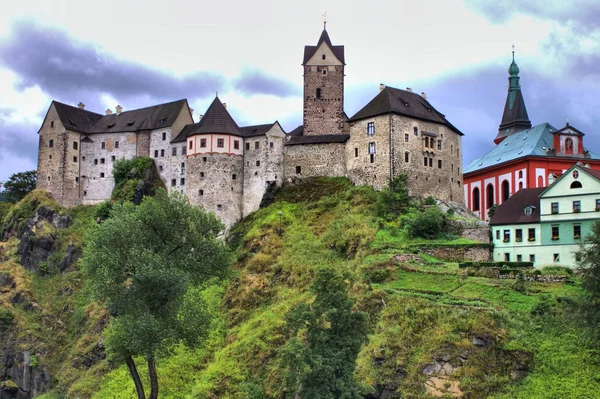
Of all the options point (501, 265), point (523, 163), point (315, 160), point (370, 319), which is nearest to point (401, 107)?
point (315, 160)

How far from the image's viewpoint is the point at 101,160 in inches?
3984

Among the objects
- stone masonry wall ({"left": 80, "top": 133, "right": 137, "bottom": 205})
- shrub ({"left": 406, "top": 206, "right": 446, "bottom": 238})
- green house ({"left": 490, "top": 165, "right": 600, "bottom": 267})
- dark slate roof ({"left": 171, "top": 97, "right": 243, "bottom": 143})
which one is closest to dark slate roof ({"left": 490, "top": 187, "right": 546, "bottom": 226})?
green house ({"left": 490, "top": 165, "right": 600, "bottom": 267})

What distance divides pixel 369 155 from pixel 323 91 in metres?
12.4

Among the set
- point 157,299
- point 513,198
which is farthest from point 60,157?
point 513,198

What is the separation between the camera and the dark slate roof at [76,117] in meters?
103

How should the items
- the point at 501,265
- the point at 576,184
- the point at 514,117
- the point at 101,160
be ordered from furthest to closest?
the point at 514,117, the point at 101,160, the point at 576,184, the point at 501,265

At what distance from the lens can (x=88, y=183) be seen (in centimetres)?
10088

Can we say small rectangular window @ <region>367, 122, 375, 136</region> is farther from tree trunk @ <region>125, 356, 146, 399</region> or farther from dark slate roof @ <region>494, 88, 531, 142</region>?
tree trunk @ <region>125, 356, 146, 399</region>

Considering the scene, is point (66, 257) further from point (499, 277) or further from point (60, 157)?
point (499, 277)

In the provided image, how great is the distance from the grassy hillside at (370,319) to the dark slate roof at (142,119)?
2049 cm

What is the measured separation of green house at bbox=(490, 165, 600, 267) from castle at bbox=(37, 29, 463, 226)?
58.8ft

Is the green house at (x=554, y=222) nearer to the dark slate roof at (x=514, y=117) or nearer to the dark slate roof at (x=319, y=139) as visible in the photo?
the dark slate roof at (x=319, y=139)

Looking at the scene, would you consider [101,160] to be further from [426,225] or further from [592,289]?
[592,289]

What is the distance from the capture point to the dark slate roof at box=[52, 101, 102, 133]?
10281 cm
